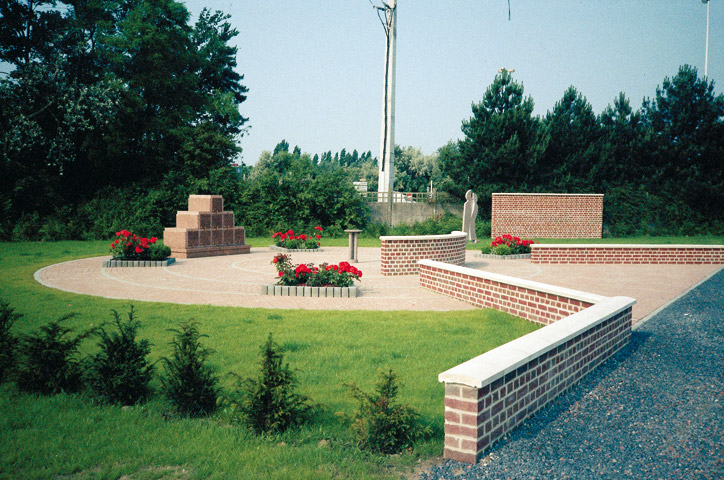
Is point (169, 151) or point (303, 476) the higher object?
point (169, 151)

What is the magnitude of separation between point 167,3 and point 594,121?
2712 cm

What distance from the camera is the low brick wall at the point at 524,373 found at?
386cm

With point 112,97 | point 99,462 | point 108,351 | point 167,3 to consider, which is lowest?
point 99,462

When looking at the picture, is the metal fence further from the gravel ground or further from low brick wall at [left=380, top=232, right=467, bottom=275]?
the gravel ground

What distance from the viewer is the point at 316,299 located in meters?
10.5

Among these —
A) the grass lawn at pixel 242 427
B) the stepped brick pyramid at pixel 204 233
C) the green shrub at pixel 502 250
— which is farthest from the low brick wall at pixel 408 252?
the stepped brick pyramid at pixel 204 233

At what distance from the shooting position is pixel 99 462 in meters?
3.78

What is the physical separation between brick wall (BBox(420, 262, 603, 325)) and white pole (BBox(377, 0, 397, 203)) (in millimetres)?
20506

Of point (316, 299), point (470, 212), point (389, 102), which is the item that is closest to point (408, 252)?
point (316, 299)

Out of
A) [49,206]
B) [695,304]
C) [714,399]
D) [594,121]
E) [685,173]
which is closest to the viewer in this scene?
[714,399]

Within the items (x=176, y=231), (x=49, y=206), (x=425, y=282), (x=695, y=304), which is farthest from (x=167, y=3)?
(x=695, y=304)

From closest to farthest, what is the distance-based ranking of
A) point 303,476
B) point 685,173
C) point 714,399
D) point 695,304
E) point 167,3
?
point 303,476, point 714,399, point 695,304, point 167,3, point 685,173

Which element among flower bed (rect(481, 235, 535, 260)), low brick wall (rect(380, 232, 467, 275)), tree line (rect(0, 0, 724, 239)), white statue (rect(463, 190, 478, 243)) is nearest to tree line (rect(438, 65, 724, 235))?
tree line (rect(0, 0, 724, 239))

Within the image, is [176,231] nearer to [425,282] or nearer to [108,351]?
[425,282]
